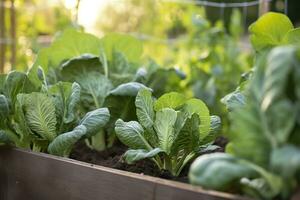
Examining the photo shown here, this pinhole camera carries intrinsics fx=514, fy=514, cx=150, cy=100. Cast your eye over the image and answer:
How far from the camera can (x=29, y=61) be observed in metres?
3.85

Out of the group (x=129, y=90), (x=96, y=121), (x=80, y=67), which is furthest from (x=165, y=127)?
(x=80, y=67)

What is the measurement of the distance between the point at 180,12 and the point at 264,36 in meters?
2.74

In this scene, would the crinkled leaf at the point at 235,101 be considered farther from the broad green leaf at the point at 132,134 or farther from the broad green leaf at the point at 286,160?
the broad green leaf at the point at 286,160

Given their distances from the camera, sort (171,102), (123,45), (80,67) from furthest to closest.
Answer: (123,45) < (80,67) < (171,102)

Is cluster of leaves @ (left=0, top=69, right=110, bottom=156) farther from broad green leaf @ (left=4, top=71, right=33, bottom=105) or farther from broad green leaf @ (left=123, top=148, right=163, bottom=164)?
broad green leaf @ (left=123, top=148, right=163, bottom=164)

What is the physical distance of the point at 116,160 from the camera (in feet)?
5.40

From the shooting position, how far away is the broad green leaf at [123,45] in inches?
83.6

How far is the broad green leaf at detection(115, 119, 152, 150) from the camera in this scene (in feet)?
4.71

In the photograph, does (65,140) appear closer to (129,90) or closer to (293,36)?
(129,90)

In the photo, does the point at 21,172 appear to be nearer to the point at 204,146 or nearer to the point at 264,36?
the point at 204,146

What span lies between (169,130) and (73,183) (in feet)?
1.00

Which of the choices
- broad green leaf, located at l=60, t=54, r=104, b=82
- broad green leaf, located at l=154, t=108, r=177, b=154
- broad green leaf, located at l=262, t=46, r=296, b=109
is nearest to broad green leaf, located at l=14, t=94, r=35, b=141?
broad green leaf, located at l=60, t=54, r=104, b=82

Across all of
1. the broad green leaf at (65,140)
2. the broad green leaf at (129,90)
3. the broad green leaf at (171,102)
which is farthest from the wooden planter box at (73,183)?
the broad green leaf at (129,90)

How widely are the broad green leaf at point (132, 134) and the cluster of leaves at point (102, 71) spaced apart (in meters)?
0.30
